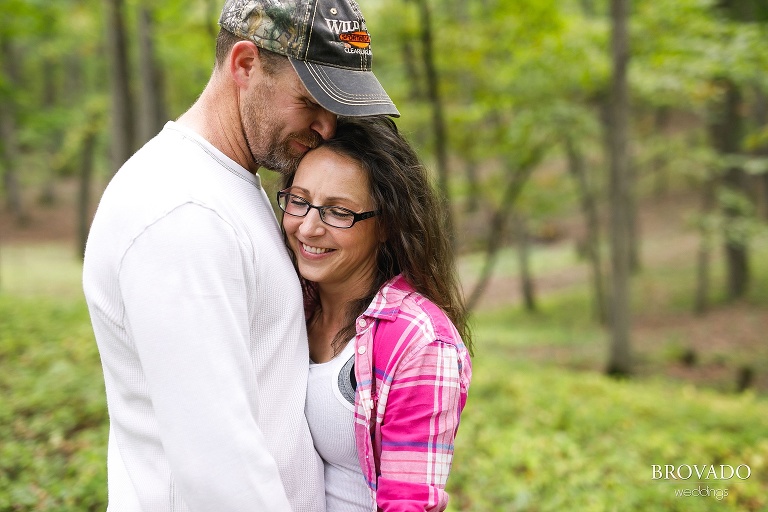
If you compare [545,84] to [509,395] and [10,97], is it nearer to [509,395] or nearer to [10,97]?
[509,395]

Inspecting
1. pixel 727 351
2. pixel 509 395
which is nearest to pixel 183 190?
pixel 509 395

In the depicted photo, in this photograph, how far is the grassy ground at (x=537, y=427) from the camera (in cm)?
454

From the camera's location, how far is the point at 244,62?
5.43 feet

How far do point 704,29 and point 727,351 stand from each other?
7229mm

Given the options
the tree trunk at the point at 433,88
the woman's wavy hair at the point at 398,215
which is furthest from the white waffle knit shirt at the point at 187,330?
the tree trunk at the point at 433,88

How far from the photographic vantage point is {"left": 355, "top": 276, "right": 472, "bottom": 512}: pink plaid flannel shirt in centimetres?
173

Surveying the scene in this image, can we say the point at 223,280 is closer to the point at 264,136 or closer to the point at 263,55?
the point at 264,136

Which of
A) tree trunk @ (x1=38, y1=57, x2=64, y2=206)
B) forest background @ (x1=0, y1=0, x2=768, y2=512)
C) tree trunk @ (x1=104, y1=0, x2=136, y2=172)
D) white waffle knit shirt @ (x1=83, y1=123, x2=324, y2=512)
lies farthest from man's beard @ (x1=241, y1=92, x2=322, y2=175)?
tree trunk @ (x1=38, y1=57, x2=64, y2=206)

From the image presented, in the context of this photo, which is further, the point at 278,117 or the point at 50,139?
the point at 50,139

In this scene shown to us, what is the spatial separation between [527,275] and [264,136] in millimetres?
18450

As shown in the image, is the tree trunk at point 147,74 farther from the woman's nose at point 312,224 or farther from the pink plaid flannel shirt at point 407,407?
the pink plaid flannel shirt at point 407,407

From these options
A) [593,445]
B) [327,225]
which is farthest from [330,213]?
[593,445]

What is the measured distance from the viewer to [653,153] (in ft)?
60.5

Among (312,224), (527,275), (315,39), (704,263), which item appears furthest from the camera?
(527,275)
